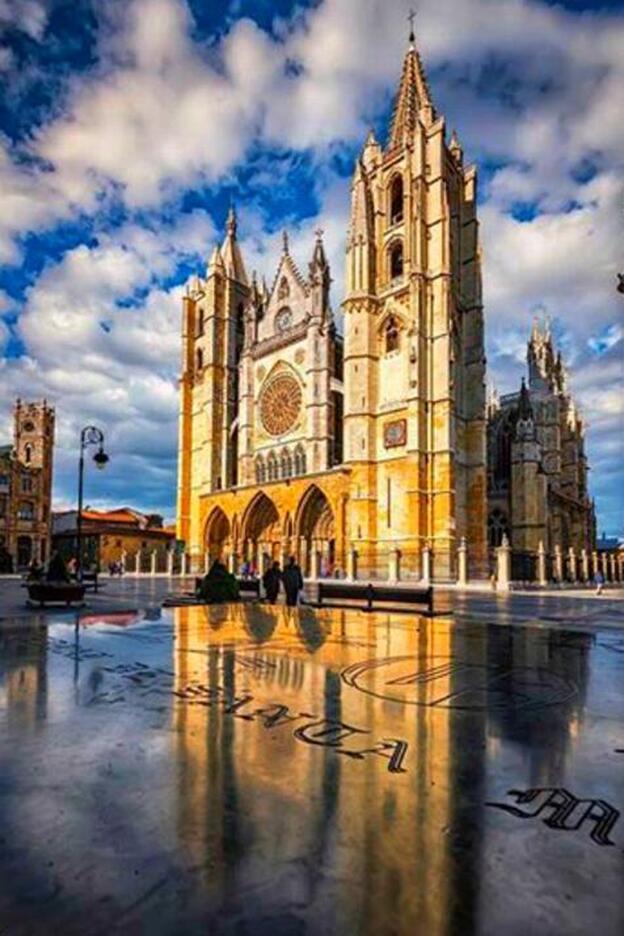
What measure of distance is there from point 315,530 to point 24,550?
34.8 metres

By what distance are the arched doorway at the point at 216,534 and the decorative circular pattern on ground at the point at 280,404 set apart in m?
8.52

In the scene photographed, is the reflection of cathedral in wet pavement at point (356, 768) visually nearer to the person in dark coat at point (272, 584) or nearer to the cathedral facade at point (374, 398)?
the person in dark coat at point (272, 584)

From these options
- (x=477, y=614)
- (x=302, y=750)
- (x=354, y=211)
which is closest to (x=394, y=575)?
(x=477, y=614)

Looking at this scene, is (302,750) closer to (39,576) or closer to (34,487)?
(39,576)

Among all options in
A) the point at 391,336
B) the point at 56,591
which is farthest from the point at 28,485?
the point at 56,591

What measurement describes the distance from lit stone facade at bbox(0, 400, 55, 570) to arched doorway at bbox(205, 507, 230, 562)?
21.0 meters

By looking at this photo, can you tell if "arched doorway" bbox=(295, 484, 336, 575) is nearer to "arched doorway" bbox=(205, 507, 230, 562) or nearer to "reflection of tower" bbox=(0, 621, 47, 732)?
"arched doorway" bbox=(205, 507, 230, 562)

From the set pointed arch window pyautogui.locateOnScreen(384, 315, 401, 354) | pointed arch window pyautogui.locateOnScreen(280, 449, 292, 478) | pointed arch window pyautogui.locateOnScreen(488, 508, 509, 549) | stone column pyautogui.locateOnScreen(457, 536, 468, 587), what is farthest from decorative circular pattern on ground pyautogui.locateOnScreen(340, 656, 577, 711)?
pointed arch window pyautogui.locateOnScreen(488, 508, 509, 549)

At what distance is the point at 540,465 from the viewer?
43.5 metres

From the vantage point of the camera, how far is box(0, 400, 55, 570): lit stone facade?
190 ft

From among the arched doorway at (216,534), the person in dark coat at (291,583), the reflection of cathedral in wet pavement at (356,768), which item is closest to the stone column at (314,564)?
the arched doorway at (216,534)

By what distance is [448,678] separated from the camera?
21.0 feet

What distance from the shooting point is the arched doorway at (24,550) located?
5825 centimetres

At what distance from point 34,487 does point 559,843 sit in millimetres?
64873
